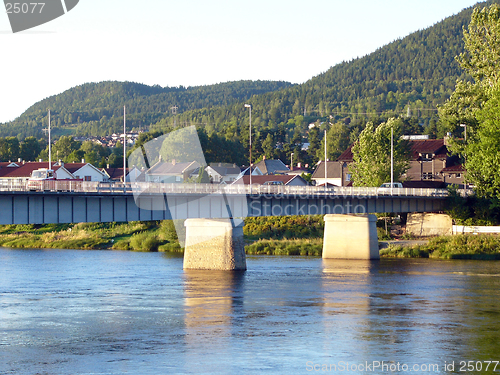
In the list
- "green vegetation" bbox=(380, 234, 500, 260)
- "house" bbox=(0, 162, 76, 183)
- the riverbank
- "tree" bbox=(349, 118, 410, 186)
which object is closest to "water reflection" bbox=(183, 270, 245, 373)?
"green vegetation" bbox=(380, 234, 500, 260)

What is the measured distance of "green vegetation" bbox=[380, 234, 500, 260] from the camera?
3113 inches

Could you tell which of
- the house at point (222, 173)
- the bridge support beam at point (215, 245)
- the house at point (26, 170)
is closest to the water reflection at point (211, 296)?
the bridge support beam at point (215, 245)

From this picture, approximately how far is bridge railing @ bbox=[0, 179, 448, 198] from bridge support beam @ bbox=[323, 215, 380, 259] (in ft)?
11.6

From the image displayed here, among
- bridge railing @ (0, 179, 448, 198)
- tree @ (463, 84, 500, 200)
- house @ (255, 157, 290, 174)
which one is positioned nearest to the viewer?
bridge railing @ (0, 179, 448, 198)

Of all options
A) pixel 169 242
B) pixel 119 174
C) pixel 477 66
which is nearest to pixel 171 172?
pixel 119 174

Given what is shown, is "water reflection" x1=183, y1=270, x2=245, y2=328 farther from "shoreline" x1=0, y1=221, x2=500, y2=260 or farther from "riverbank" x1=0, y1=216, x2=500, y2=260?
"riverbank" x1=0, y1=216, x2=500, y2=260

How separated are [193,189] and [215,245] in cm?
740

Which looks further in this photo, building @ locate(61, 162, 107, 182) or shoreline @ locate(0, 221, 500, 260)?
building @ locate(61, 162, 107, 182)

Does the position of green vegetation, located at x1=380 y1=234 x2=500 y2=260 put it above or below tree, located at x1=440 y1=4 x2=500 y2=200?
below

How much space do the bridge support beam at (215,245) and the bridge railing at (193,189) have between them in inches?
136

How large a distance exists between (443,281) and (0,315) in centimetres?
3414

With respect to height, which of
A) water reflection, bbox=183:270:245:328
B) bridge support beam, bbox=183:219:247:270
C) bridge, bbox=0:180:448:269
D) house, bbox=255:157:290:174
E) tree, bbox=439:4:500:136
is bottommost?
water reflection, bbox=183:270:245:328

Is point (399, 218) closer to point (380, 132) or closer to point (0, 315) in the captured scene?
point (380, 132)

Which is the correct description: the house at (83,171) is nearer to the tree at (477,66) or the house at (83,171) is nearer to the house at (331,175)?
the house at (331,175)
